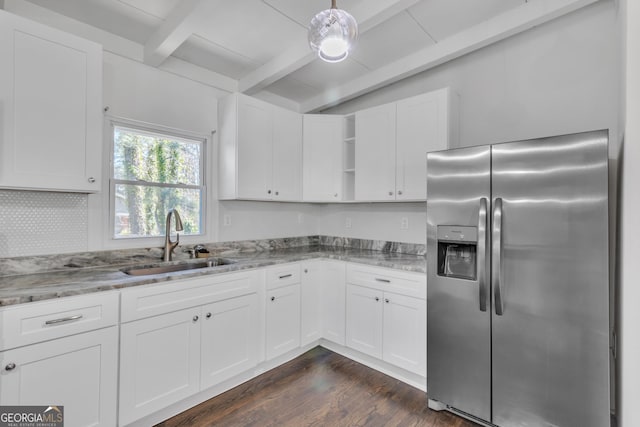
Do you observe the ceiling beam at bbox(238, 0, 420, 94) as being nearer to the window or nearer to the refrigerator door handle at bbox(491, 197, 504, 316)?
the window

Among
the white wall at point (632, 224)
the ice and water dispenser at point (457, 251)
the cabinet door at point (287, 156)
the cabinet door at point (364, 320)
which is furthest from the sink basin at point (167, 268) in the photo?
the white wall at point (632, 224)

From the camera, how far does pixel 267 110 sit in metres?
2.93

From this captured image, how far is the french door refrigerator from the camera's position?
4.85 ft

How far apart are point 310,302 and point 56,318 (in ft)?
5.87

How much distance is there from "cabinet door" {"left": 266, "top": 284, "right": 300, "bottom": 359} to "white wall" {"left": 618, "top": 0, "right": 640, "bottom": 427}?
2034 mm

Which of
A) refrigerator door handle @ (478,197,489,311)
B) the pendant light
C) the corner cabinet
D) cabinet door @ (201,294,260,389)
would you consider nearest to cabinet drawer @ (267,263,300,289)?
cabinet door @ (201,294,260,389)

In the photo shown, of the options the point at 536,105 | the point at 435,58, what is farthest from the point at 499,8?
the point at 536,105

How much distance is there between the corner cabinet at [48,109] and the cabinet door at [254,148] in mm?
1054

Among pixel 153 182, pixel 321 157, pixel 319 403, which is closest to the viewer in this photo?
pixel 319 403

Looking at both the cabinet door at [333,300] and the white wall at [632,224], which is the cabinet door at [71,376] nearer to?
the cabinet door at [333,300]

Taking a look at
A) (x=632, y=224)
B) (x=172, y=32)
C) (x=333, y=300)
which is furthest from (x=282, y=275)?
(x=632, y=224)

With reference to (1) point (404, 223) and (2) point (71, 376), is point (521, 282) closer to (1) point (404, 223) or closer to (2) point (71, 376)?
(1) point (404, 223)

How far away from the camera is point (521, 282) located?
1658 millimetres

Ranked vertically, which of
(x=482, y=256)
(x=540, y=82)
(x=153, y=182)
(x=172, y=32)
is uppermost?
(x=172, y=32)
